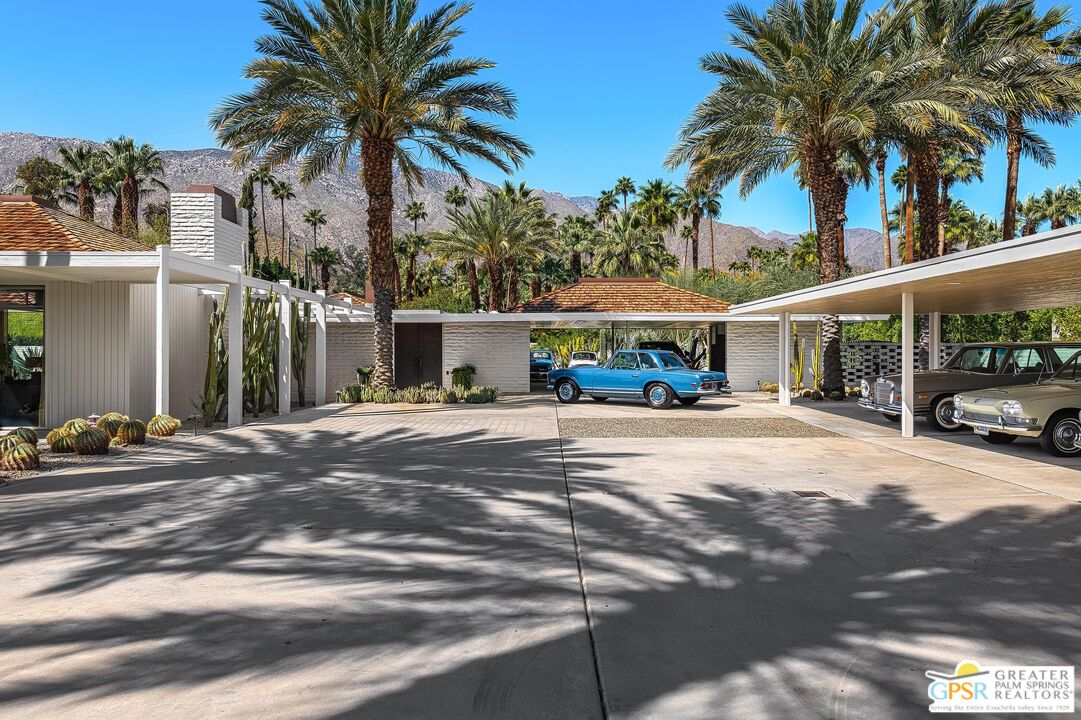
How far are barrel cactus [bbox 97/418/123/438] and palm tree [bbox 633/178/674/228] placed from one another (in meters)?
44.2

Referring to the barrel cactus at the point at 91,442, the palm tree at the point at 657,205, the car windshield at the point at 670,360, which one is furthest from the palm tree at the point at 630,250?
the barrel cactus at the point at 91,442

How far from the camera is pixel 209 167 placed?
177m

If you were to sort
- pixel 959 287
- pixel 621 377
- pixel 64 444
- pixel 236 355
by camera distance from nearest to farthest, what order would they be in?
1. pixel 64 444
2. pixel 959 287
3. pixel 236 355
4. pixel 621 377

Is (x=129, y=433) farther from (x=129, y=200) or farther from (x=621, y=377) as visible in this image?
(x=129, y=200)

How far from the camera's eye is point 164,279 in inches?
478

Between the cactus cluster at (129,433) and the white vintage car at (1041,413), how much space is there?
13.1 metres

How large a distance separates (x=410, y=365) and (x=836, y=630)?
2187 centimetres

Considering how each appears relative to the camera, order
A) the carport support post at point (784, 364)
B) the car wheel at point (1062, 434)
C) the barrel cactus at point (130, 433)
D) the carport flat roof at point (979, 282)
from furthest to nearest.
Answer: the carport support post at point (784, 364), the barrel cactus at point (130, 433), the car wheel at point (1062, 434), the carport flat roof at point (979, 282)

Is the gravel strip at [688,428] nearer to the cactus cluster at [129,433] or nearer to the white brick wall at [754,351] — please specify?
the cactus cluster at [129,433]

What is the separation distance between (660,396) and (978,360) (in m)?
6.94

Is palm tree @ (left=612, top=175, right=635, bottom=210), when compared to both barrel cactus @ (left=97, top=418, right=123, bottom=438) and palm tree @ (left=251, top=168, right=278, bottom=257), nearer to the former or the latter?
palm tree @ (left=251, top=168, right=278, bottom=257)

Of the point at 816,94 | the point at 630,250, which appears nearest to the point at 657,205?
the point at 630,250

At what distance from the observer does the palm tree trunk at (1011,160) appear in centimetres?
2278

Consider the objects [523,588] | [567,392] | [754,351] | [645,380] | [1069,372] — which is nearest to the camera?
[523,588]
